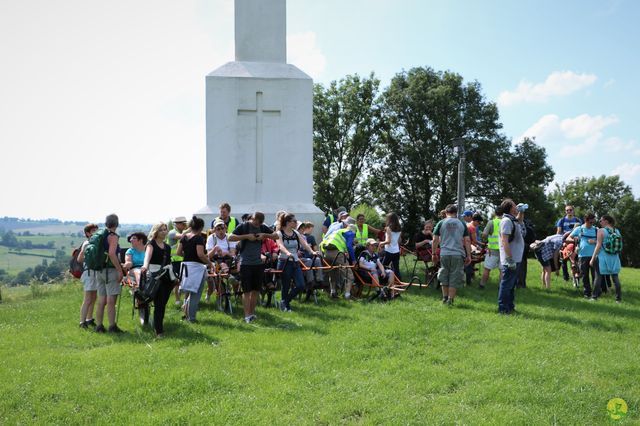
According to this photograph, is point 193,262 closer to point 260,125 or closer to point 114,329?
point 114,329

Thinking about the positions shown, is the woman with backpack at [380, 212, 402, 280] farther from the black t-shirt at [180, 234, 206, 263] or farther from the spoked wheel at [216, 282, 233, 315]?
the black t-shirt at [180, 234, 206, 263]

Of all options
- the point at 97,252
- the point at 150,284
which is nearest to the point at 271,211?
the point at 150,284

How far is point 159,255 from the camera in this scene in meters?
7.81

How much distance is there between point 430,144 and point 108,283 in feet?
91.3

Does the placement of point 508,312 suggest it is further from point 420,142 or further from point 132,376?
point 420,142

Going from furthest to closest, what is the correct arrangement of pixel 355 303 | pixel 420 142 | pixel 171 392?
pixel 420 142 → pixel 355 303 → pixel 171 392

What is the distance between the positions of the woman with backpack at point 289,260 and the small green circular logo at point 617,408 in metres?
5.17

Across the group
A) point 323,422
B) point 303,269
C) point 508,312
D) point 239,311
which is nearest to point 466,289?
point 508,312

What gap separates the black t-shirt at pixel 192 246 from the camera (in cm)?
791

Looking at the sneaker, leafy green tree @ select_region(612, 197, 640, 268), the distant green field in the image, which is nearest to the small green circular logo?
the sneaker

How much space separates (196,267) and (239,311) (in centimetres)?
135

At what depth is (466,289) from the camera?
11.1 metres

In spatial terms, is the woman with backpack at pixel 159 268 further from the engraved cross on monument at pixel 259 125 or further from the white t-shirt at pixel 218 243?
the engraved cross on monument at pixel 259 125

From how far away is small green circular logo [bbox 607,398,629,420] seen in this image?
15.9 feet
